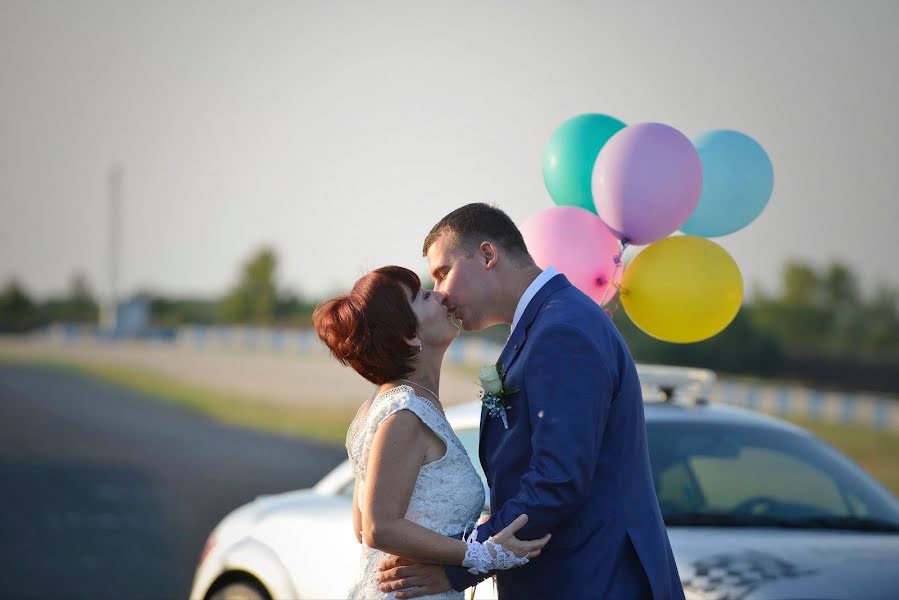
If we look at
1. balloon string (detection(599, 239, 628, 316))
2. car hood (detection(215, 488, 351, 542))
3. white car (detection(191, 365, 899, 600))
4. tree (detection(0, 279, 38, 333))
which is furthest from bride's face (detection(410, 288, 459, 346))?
tree (detection(0, 279, 38, 333))

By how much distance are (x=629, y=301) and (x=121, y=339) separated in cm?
4764

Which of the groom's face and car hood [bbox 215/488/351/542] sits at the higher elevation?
the groom's face

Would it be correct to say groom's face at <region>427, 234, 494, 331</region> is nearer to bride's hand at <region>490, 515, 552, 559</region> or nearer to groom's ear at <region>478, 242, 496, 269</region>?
groom's ear at <region>478, 242, 496, 269</region>

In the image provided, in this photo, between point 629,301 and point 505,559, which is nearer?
point 505,559

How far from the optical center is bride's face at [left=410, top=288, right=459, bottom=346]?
3.21 meters

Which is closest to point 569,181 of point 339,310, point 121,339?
point 339,310

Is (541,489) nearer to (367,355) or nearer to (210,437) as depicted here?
(367,355)

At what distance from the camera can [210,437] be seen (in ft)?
74.0

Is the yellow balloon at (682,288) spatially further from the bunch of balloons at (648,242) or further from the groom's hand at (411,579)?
the groom's hand at (411,579)

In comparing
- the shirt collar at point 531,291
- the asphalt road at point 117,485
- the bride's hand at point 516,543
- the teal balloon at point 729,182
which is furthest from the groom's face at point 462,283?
the asphalt road at point 117,485

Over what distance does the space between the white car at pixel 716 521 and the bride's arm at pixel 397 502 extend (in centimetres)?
87

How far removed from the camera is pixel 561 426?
275 centimetres

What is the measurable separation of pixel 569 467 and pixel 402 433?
54 centimetres

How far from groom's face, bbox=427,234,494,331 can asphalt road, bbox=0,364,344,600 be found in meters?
5.67
